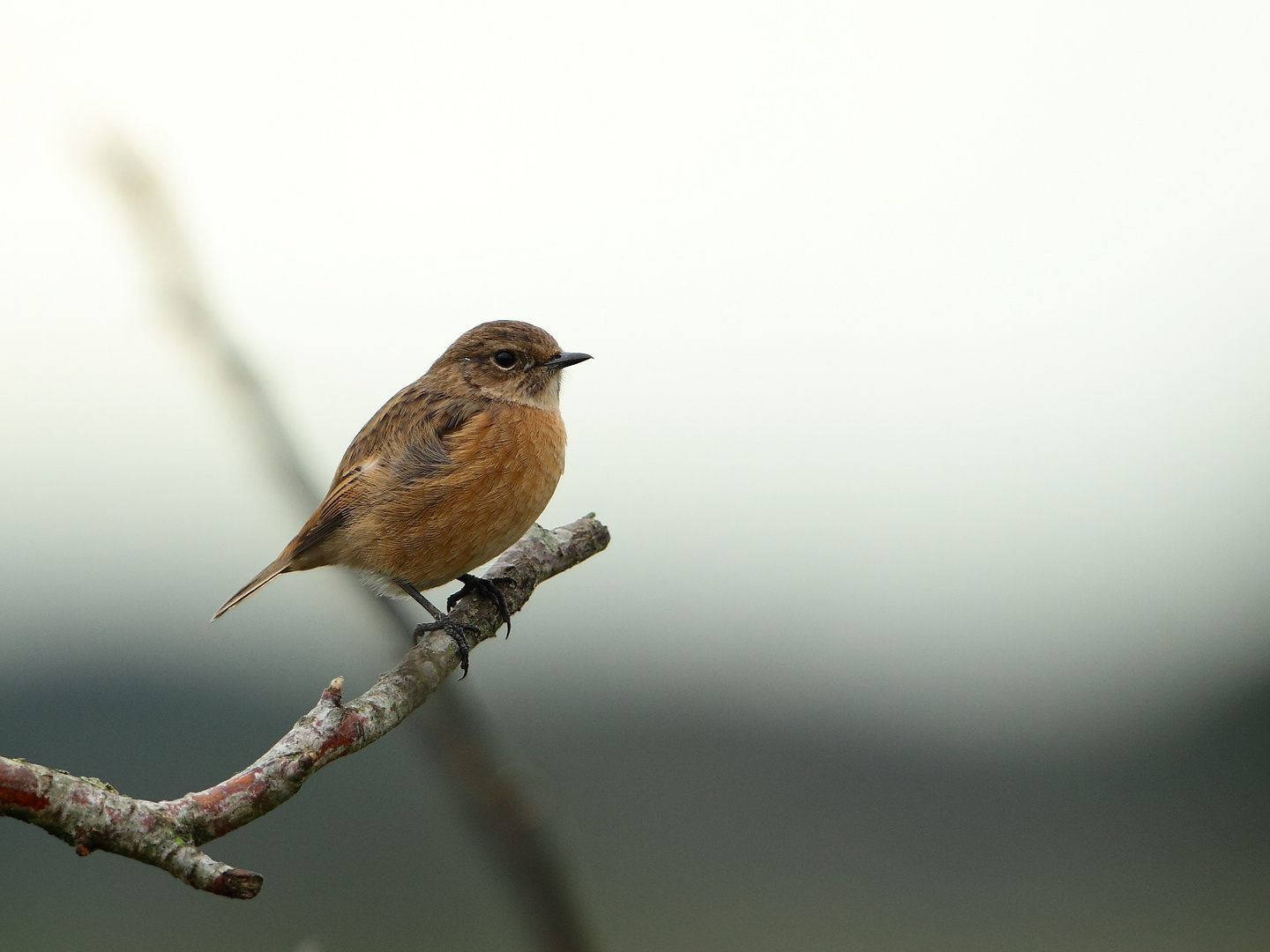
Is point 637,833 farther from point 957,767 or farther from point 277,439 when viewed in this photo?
point 277,439

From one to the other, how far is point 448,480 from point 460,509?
24cm

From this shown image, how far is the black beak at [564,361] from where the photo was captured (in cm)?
712

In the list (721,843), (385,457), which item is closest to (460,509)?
(385,457)

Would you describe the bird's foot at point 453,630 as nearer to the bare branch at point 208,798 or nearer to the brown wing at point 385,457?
the brown wing at point 385,457

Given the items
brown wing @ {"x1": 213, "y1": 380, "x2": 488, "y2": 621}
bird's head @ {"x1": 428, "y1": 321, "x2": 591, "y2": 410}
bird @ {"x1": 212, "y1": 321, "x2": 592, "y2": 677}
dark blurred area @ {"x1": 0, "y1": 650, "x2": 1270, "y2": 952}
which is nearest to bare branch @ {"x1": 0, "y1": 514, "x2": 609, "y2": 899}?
bird @ {"x1": 212, "y1": 321, "x2": 592, "y2": 677}

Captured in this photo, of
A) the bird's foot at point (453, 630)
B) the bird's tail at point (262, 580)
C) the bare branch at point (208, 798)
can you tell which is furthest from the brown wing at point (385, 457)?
the bare branch at point (208, 798)

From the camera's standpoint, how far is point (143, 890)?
32.8 meters

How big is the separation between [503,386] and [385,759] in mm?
30217

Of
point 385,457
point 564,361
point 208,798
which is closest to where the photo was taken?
point 208,798

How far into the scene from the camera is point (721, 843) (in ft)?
139

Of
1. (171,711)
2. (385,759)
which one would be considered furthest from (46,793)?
(385,759)

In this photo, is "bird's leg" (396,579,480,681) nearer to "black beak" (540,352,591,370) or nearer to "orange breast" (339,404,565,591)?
"orange breast" (339,404,565,591)

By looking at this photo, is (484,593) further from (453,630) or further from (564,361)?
(564,361)

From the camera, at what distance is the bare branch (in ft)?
7.52
